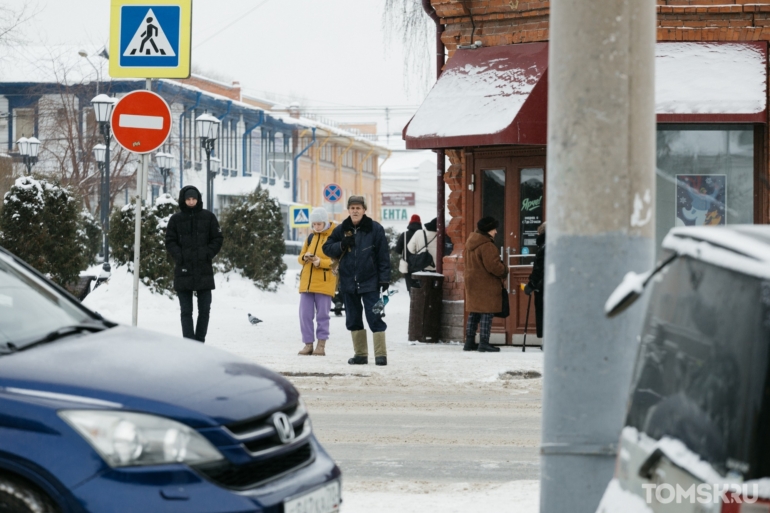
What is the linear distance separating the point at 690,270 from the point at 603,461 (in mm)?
1233

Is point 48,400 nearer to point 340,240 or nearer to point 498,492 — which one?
point 498,492

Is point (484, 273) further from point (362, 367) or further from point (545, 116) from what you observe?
point (362, 367)

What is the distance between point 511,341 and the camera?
642 inches

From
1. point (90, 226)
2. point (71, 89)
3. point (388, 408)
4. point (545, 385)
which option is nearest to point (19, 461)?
point (545, 385)

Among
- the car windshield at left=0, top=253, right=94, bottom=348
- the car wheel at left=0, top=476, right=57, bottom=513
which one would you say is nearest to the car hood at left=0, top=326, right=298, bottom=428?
the car windshield at left=0, top=253, right=94, bottom=348

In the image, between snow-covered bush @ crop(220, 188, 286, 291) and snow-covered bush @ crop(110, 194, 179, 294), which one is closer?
snow-covered bush @ crop(110, 194, 179, 294)

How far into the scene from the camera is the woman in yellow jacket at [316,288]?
1456 centimetres

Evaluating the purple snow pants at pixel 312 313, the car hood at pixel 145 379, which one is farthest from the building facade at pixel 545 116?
the car hood at pixel 145 379

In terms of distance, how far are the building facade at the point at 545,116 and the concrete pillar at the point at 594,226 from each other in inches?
429

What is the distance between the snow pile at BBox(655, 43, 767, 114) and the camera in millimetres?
14758

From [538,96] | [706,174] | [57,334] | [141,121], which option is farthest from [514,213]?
[57,334]

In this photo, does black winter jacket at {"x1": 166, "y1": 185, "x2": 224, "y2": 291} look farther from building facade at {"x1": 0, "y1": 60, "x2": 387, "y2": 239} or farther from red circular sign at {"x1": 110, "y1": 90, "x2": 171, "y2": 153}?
building facade at {"x1": 0, "y1": 60, "x2": 387, "y2": 239}

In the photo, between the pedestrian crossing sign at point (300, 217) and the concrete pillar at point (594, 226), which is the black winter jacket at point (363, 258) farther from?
the pedestrian crossing sign at point (300, 217)

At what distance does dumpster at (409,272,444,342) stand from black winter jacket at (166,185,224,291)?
3.56m
